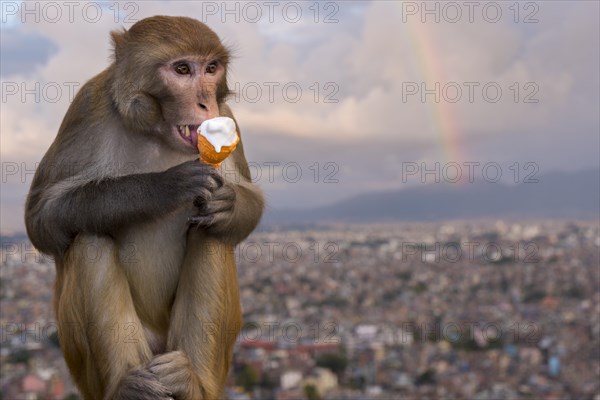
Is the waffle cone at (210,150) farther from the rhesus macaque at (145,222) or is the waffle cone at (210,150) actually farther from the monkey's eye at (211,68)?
the monkey's eye at (211,68)

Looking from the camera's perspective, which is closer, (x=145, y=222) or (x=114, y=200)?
(x=114, y=200)

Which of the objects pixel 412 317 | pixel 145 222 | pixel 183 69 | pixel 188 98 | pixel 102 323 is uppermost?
pixel 183 69

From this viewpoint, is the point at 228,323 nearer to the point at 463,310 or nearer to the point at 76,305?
the point at 76,305

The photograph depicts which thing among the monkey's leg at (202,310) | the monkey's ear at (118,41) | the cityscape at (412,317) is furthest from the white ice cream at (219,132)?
the cityscape at (412,317)

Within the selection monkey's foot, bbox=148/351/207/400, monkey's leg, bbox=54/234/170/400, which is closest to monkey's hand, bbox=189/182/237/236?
monkey's leg, bbox=54/234/170/400

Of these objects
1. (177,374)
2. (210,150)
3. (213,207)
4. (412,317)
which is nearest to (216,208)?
(213,207)

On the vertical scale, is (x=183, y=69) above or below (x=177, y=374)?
above

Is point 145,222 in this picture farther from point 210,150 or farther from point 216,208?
point 210,150
